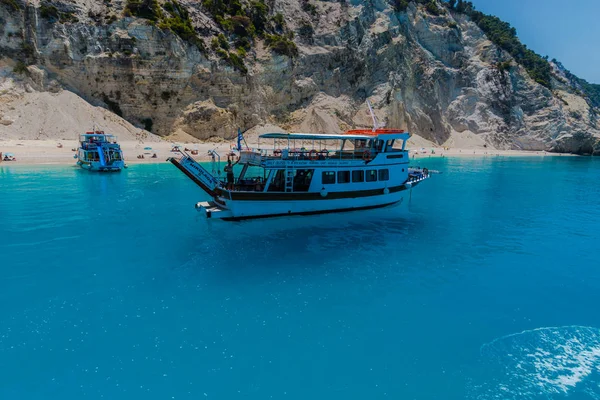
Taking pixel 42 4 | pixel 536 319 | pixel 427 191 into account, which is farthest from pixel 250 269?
pixel 42 4

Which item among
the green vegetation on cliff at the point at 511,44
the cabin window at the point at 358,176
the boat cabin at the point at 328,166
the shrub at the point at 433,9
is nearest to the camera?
the boat cabin at the point at 328,166

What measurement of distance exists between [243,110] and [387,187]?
155ft

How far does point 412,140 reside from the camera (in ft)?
269

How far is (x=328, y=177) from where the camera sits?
22688mm

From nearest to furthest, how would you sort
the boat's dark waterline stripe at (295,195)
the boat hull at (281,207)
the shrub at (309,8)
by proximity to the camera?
the boat's dark waterline stripe at (295,195), the boat hull at (281,207), the shrub at (309,8)

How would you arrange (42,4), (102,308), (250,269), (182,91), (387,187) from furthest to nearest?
1. (182,91)
2. (42,4)
3. (387,187)
4. (250,269)
5. (102,308)

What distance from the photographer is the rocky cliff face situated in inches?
2266

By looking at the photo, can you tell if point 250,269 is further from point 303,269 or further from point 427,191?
point 427,191

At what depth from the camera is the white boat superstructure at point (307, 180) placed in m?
21.1

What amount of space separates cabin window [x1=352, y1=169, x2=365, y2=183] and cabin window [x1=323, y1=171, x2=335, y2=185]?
162 cm

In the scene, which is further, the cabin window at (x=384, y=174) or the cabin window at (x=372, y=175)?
the cabin window at (x=384, y=174)

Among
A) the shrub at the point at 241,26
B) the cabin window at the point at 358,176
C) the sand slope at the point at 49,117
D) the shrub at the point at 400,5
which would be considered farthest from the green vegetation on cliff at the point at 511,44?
the cabin window at the point at 358,176

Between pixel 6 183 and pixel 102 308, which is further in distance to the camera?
pixel 6 183

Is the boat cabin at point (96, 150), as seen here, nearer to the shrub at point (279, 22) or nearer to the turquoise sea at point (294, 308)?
the turquoise sea at point (294, 308)
